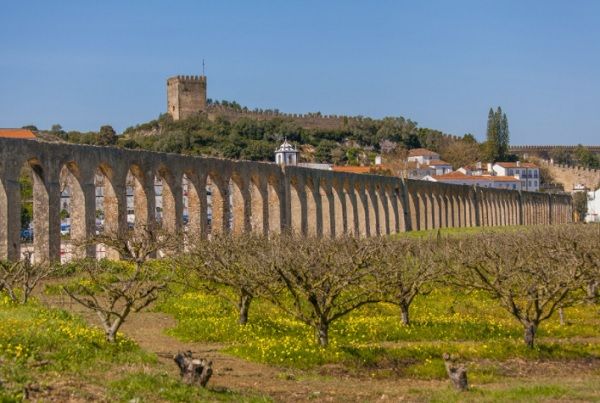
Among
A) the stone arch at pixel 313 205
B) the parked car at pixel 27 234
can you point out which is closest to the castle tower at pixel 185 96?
the parked car at pixel 27 234

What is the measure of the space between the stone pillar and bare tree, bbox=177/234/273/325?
13.3ft

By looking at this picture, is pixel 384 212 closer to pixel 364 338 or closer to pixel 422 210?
pixel 422 210

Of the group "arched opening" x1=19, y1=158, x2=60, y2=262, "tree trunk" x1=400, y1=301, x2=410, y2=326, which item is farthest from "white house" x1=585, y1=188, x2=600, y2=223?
"tree trunk" x1=400, y1=301, x2=410, y2=326

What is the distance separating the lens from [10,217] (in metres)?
Result: 23.8

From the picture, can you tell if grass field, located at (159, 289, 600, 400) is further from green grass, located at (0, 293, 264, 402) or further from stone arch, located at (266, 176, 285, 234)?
stone arch, located at (266, 176, 285, 234)

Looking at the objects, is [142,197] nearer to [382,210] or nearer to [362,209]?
[362,209]

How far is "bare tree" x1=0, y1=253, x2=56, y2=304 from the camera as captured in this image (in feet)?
57.6

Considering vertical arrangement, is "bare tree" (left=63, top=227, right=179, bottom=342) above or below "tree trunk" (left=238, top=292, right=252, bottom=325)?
above

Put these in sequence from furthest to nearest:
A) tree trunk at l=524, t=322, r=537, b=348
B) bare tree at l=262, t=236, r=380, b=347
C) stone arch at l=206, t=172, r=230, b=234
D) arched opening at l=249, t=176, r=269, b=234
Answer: arched opening at l=249, t=176, r=269, b=234
stone arch at l=206, t=172, r=230, b=234
tree trunk at l=524, t=322, r=537, b=348
bare tree at l=262, t=236, r=380, b=347

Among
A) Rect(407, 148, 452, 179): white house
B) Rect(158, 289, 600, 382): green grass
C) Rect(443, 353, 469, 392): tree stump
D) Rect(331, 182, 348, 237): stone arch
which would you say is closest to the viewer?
Rect(443, 353, 469, 392): tree stump

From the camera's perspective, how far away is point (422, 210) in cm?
5938

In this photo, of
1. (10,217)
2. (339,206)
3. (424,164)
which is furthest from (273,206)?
(424,164)

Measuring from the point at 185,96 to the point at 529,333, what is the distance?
95252 mm

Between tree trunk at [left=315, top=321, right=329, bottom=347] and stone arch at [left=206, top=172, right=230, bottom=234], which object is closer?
tree trunk at [left=315, top=321, right=329, bottom=347]
